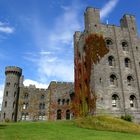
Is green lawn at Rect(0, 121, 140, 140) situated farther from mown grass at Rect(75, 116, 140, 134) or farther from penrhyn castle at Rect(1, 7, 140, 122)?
penrhyn castle at Rect(1, 7, 140, 122)

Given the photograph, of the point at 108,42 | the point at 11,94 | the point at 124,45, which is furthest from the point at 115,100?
the point at 11,94

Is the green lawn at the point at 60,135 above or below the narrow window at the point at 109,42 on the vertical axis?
below

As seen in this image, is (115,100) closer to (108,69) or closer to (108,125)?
(108,69)

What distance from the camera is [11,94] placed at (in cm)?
6656

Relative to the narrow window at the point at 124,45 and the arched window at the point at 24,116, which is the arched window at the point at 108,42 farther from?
the arched window at the point at 24,116

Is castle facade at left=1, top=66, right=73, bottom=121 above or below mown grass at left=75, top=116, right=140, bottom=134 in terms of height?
above

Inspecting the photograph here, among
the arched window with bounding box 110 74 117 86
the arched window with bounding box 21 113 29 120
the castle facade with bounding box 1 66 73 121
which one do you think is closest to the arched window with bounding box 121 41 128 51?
the arched window with bounding box 110 74 117 86

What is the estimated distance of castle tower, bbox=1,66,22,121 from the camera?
214 ft

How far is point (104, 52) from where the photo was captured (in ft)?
140

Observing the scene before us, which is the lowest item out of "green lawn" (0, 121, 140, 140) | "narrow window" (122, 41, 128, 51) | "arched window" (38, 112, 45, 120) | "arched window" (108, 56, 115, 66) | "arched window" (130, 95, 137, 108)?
"green lawn" (0, 121, 140, 140)

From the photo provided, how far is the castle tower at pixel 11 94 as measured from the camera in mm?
65312

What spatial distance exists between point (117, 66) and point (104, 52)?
11.4 feet

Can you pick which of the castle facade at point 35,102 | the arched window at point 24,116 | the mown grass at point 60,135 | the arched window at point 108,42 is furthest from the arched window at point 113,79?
the arched window at point 24,116

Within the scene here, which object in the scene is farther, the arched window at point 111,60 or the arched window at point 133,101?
the arched window at point 111,60
